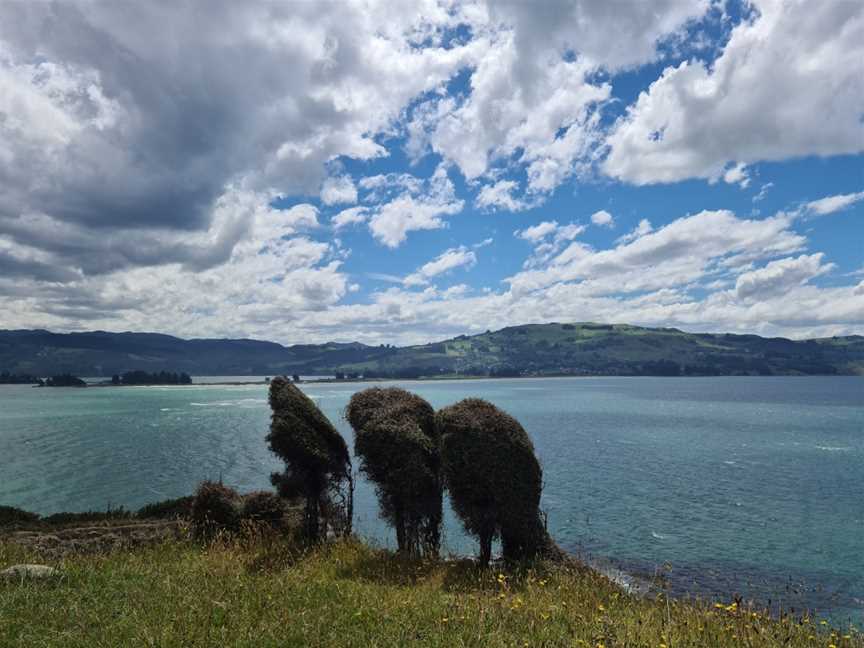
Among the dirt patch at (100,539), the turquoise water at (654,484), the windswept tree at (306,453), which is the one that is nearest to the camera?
the dirt patch at (100,539)

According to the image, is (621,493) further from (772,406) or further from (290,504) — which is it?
(772,406)

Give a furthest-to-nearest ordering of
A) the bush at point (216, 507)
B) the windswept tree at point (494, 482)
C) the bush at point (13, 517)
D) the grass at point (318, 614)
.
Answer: the bush at point (13, 517) → the bush at point (216, 507) → the windswept tree at point (494, 482) → the grass at point (318, 614)

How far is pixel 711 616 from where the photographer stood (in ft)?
41.0

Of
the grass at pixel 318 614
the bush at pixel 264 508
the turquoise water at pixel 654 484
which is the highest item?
the grass at pixel 318 614

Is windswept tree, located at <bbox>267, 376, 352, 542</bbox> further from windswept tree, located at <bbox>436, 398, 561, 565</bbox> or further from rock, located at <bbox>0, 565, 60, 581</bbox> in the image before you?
rock, located at <bbox>0, 565, 60, 581</bbox>

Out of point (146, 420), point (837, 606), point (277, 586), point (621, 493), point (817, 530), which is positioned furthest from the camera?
point (146, 420)

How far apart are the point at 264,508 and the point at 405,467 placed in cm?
929

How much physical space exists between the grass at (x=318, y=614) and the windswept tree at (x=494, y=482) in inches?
257

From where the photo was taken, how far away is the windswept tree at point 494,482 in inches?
915

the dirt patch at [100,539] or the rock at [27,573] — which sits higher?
the rock at [27,573]

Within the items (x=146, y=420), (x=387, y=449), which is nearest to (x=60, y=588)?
(x=387, y=449)

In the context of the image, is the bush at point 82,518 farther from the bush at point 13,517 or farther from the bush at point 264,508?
the bush at point 264,508

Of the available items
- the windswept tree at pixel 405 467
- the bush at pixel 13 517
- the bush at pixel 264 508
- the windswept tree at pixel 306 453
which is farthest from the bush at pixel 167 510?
the windswept tree at pixel 405 467

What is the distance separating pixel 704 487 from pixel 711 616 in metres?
51.1
